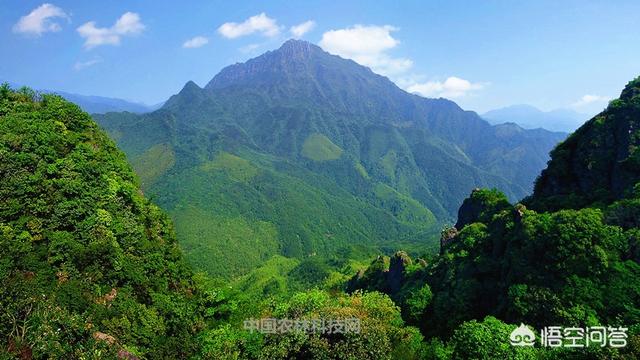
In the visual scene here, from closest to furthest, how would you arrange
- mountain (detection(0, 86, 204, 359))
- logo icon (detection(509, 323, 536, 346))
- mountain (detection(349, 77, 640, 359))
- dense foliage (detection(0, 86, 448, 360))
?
logo icon (detection(509, 323, 536, 346)), mountain (detection(0, 86, 204, 359)), dense foliage (detection(0, 86, 448, 360)), mountain (detection(349, 77, 640, 359))

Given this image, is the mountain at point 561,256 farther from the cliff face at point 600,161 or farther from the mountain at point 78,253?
the mountain at point 78,253

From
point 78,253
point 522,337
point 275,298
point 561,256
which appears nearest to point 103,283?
point 78,253

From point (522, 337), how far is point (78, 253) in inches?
1825

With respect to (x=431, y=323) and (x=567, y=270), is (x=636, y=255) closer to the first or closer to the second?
(x=567, y=270)

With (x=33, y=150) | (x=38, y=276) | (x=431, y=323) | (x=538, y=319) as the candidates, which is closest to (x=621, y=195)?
(x=538, y=319)

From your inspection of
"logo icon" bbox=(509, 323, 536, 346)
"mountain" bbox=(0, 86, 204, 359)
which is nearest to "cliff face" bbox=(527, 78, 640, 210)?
"logo icon" bbox=(509, 323, 536, 346)

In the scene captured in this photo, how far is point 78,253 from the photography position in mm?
51062

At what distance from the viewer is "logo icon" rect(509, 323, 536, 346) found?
35.6 m

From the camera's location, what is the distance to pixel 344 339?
124 feet

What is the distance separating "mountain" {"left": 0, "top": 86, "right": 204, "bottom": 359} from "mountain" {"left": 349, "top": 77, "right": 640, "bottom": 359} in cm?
2943

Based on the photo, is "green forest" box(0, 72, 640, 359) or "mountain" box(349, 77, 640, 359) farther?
"mountain" box(349, 77, 640, 359)

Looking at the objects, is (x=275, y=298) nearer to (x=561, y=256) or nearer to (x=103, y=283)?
(x=103, y=283)

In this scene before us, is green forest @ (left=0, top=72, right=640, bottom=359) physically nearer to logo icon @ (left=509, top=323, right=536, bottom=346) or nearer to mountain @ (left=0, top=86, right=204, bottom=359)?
mountain @ (left=0, top=86, right=204, bottom=359)

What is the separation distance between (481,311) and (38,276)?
4659 cm
